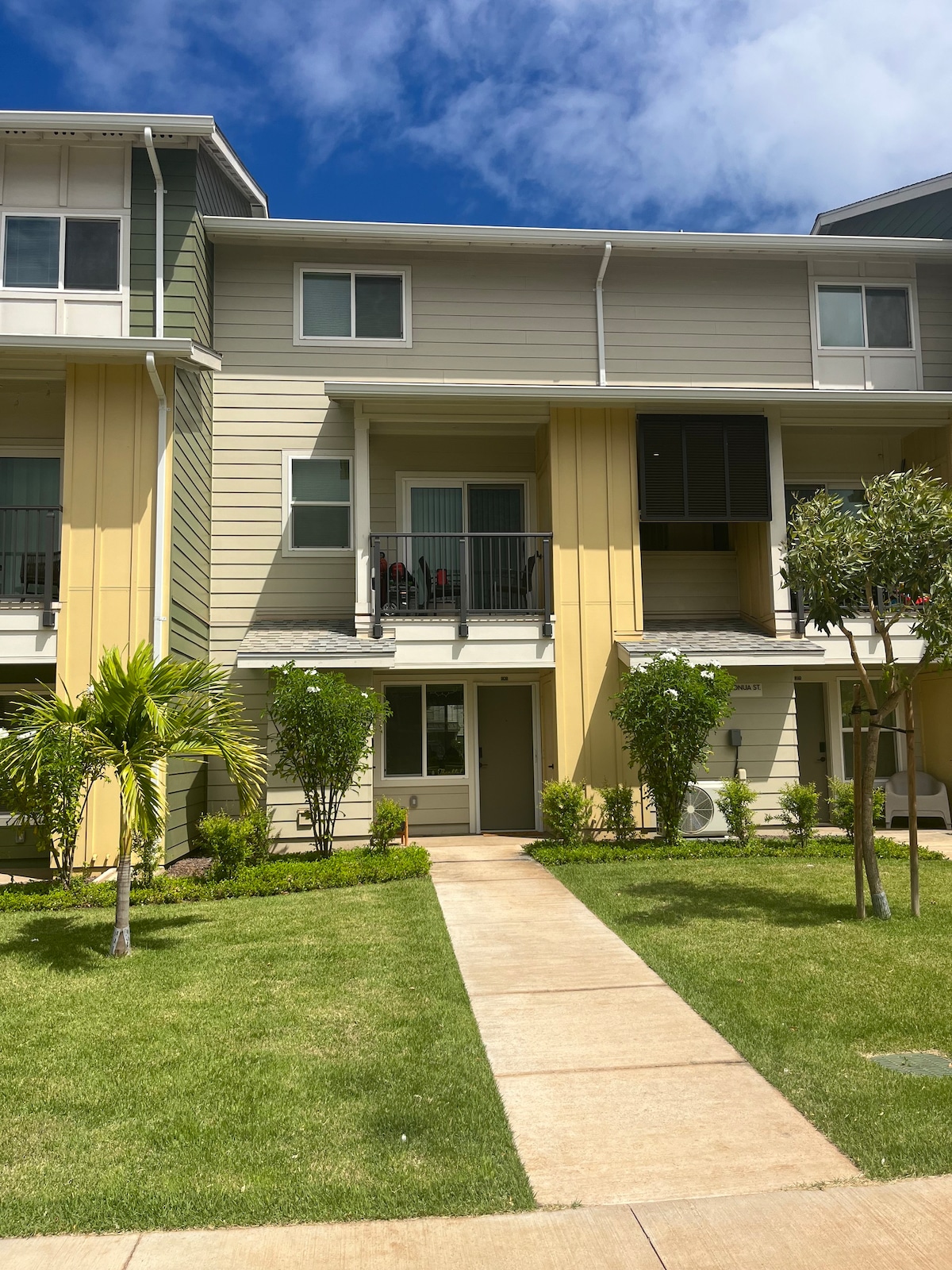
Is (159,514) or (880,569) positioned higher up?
(159,514)

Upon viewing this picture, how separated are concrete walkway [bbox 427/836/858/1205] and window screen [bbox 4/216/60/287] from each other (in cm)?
919

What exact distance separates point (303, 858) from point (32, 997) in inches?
195

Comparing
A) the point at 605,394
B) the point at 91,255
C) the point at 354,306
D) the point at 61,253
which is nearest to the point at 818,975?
the point at 605,394

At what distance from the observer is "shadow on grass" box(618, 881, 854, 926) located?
24.5 feet

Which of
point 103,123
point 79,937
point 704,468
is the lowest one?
point 79,937

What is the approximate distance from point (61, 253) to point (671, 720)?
9.02 meters

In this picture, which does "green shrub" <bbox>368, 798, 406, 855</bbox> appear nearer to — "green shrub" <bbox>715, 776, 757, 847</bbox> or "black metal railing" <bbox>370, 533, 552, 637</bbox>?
"black metal railing" <bbox>370, 533, 552, 637</bbox>

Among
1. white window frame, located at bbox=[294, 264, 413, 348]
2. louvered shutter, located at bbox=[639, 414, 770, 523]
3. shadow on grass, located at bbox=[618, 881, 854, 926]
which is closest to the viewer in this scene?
shadow on grass, located at bbox=[618, 881, 854, 926]

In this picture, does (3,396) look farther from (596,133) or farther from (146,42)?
(596,133)

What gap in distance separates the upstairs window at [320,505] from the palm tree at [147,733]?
5.67 m

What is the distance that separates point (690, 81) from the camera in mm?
11875

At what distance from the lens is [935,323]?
1425 centimetres

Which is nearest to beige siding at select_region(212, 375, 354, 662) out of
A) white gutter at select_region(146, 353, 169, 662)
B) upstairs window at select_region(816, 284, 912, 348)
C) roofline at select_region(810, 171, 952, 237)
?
white gutter at select_region(146, 353, 169, 662)

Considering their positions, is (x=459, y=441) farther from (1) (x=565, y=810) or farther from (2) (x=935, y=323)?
(2) (x=935, y=323)
